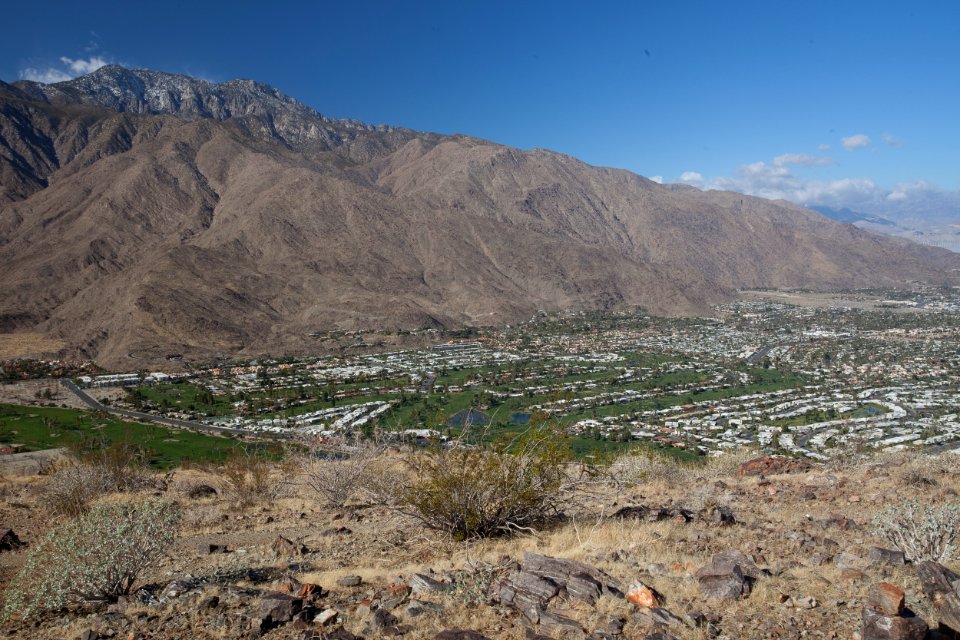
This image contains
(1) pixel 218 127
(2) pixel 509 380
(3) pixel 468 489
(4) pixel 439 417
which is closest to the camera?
(3) pixel 468 489

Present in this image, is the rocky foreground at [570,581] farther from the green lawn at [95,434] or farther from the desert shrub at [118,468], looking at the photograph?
the green lawn at [95,434]

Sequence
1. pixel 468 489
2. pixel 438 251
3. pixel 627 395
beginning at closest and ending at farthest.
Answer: pixel 468 489 → pixel 627 395 → pixel 438 251

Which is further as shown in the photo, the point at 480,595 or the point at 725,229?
the point at 725,229

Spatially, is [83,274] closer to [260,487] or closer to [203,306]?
[203,306]

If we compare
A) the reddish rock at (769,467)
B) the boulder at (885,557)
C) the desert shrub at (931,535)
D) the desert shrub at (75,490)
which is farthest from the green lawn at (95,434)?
the desert shrub at (931,535)

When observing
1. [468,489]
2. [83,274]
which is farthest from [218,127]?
[468,489]

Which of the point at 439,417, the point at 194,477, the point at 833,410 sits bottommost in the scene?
the point at 833,410

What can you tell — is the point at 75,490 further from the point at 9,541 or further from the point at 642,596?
the point at 642,596

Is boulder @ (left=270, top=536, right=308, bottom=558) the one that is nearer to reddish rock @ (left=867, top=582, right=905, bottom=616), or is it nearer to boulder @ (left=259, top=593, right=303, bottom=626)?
boulder @ (left=259, top=593, right=303, bottom=626)
